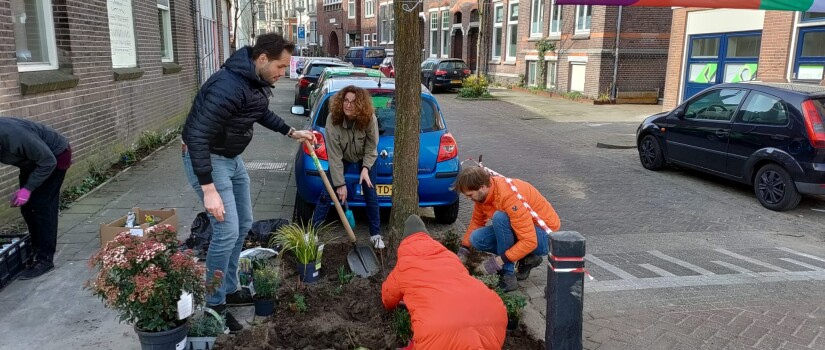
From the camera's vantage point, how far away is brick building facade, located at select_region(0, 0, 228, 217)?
6.02m

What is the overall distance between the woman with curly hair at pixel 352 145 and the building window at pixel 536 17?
21778 millimetres

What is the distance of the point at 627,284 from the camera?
15.9 ft

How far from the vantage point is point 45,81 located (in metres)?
6.38

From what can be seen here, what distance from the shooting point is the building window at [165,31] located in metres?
12.2

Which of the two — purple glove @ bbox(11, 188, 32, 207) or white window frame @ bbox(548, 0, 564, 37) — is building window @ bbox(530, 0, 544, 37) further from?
purple glove @ bbox(11, 188, 32, 207)

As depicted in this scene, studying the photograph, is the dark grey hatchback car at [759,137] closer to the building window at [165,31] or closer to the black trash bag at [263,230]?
the black trash bag at [263,230]

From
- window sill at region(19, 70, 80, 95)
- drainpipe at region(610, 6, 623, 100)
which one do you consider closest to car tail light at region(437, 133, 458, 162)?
window sill at region(19, 70, 80, 95)

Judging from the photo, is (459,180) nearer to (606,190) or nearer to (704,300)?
(704,300)

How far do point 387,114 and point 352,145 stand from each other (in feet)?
2.88

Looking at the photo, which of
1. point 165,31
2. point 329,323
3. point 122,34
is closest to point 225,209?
point 329,323

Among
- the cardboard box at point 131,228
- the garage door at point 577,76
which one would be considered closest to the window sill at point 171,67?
the cardboard box at point 131,228

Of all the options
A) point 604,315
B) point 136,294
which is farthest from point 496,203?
point 136,294

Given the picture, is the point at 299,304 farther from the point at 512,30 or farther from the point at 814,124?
the point at 512,30

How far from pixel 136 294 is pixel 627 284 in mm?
3694
